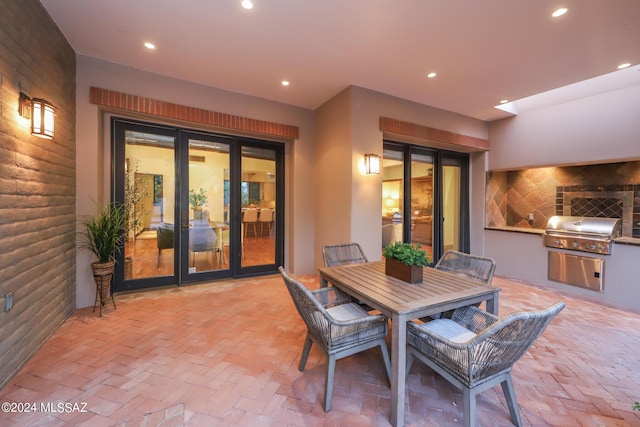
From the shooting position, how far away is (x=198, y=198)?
157 inches

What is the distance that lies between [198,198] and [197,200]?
0.03m

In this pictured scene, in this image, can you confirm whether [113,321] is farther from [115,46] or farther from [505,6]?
[505,6]

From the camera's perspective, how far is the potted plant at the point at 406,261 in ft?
6.64

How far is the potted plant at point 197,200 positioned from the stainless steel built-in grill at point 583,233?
5544 mm

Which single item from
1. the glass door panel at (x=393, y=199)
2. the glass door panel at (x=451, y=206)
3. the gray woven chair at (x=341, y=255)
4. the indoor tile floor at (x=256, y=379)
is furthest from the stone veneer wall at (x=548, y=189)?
the gray woven chair at (x=341, y=255)

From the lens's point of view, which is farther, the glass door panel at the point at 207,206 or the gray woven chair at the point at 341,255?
the glass door panel at the point at 207,206

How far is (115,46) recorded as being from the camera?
110 inches

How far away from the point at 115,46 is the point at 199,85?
97 centimetres

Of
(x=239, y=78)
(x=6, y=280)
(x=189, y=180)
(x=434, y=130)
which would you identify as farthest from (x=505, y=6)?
(x=6, y=280)

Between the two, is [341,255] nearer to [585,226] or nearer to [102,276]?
[102,276]

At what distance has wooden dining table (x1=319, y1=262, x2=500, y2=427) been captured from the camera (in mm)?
1516

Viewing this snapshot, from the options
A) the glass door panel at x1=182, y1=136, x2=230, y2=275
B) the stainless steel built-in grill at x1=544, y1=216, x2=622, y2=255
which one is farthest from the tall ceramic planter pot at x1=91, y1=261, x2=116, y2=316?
the stainless steel built-in grill at x1=544, y1=216, x2=622, y2=255

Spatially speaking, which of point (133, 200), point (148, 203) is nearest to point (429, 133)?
point (148, 203)

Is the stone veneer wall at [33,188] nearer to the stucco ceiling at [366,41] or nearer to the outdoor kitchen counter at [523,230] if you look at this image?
the stucco ceiling at [366,41]
